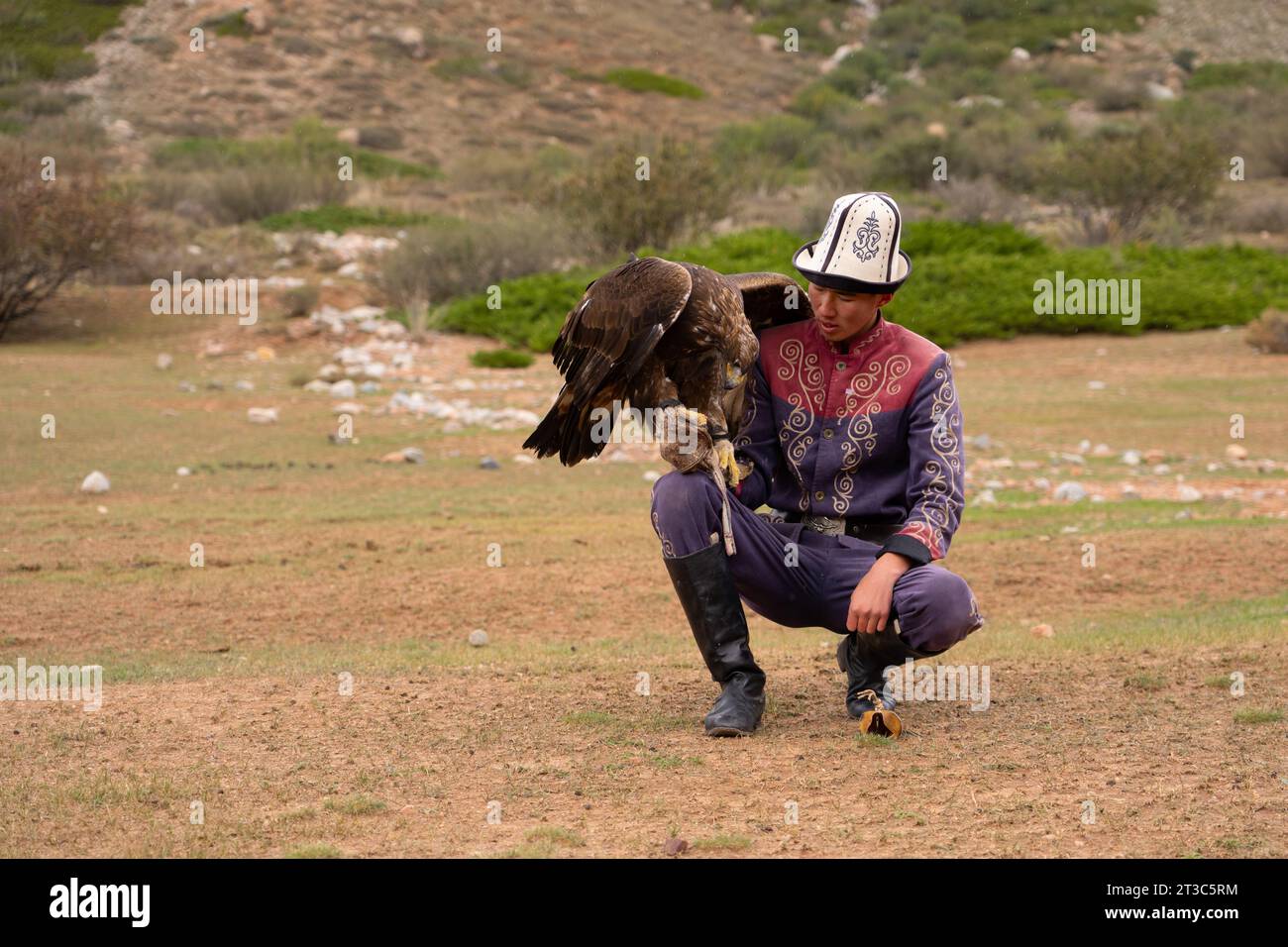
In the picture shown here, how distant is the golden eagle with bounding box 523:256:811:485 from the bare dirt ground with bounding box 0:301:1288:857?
104cm

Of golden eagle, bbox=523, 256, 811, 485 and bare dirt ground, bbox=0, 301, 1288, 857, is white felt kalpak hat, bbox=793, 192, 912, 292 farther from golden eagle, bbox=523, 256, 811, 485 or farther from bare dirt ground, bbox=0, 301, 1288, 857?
bare dirt ground, bbox=0, 301, 1288, 857

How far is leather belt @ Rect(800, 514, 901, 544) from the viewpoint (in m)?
4.75

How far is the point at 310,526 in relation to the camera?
10.2 metres

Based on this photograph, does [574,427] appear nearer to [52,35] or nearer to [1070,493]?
[1070,493]

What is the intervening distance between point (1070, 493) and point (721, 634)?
7.22 m

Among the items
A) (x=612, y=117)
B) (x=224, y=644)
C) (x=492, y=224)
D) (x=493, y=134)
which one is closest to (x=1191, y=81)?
(x=612, y=117)

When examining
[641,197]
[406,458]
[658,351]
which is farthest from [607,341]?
[641,197]

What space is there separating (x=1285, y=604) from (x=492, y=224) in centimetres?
2008

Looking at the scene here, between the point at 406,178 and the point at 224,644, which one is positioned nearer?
the point at 224,644

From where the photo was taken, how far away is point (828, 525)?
4758 millimetres

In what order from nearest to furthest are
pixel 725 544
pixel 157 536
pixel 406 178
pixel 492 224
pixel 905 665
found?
pixel 725 544
pixel 905 665
pixel 157 536
pixel 492 224
pixel 406 178

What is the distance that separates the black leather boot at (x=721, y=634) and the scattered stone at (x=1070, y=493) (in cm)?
699

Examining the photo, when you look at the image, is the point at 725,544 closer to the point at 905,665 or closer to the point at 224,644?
the point at 905,665

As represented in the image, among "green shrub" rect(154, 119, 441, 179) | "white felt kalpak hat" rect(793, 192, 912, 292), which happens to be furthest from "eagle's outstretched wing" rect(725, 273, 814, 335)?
"green shrub" rect(154, 119, 441, 179)
